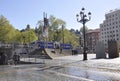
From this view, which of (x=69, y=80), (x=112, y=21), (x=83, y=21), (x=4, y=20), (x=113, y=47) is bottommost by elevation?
(x=69, y=80)

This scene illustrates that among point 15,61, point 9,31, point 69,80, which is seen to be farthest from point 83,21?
point 9,31

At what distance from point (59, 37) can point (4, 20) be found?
23901mm

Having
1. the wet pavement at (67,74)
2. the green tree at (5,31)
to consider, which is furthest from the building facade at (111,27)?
the wet pavement at (67,74)

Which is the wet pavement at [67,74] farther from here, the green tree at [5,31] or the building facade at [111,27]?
the building facade at [111,27]

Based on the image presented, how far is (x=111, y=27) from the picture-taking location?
17538cm

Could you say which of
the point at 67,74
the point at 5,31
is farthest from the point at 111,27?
the point at 67,74

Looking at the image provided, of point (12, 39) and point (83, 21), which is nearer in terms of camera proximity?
point (83, 21)

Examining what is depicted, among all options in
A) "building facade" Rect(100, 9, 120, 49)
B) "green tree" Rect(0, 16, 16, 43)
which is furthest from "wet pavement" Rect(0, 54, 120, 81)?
"building facade" Rect(100, 9, 120, 49)

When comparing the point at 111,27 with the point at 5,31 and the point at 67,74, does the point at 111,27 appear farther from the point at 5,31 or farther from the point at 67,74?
the point at 67,74

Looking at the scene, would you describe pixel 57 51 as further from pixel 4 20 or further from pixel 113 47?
pixel 4 20

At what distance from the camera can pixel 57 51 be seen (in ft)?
189

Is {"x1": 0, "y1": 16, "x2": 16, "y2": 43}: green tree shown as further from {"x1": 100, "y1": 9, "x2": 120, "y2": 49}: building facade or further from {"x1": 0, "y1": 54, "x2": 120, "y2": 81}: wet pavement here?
{"x1": 100, "y1": 9, "x2": 120, "y2": 49}: building facade

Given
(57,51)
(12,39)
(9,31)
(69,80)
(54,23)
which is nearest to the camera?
(69,80)

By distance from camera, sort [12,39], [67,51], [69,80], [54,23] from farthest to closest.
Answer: [54,23], [12,39], [67,51], [69,80]
